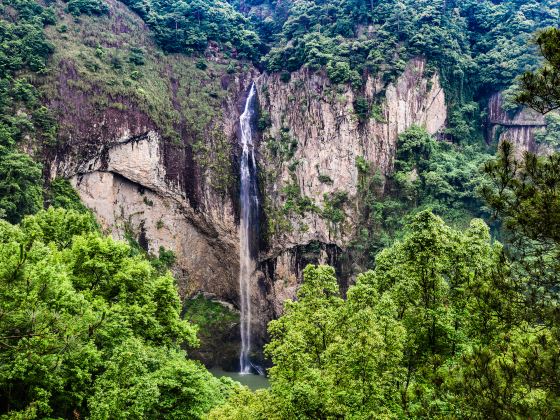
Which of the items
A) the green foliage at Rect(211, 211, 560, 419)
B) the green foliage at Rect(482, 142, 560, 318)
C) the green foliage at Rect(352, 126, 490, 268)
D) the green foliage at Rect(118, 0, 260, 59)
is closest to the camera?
the green foliage at Rect(211, 211, 560, 419)

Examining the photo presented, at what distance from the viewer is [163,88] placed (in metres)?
38.3

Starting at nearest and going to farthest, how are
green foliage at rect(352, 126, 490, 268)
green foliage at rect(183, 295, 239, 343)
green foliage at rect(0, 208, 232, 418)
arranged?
green foliage at rect(0, 208, 232, 418), green foliage at rect(352, 126, 490, 268), green foliage at rect(183, 295, 239, 343)

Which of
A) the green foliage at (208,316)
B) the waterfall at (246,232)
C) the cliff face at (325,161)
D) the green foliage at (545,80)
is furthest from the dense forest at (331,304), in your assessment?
the waterfall at (246,232)

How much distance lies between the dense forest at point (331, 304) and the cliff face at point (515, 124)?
3.32ft

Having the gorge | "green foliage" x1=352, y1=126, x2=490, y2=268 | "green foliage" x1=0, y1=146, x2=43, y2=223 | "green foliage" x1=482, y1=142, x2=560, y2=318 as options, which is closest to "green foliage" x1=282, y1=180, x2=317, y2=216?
the gorge

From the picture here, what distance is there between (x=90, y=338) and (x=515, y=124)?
36162mm

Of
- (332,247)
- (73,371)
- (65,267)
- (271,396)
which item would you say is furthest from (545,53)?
(332,247)

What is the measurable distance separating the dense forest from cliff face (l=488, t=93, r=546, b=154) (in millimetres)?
1013

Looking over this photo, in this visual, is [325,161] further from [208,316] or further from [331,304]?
[331,304]

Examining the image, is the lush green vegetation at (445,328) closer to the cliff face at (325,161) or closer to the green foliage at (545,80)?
the green foliage at (545,80)

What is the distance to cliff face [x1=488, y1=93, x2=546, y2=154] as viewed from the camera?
3672cm

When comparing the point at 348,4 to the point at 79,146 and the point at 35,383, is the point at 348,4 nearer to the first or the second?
the point at 79,146

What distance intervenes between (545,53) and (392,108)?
31.5 m

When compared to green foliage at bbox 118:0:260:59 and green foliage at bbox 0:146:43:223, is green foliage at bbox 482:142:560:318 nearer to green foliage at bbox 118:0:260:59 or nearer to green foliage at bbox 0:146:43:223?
green foliage at bbox 0:146:43:223
